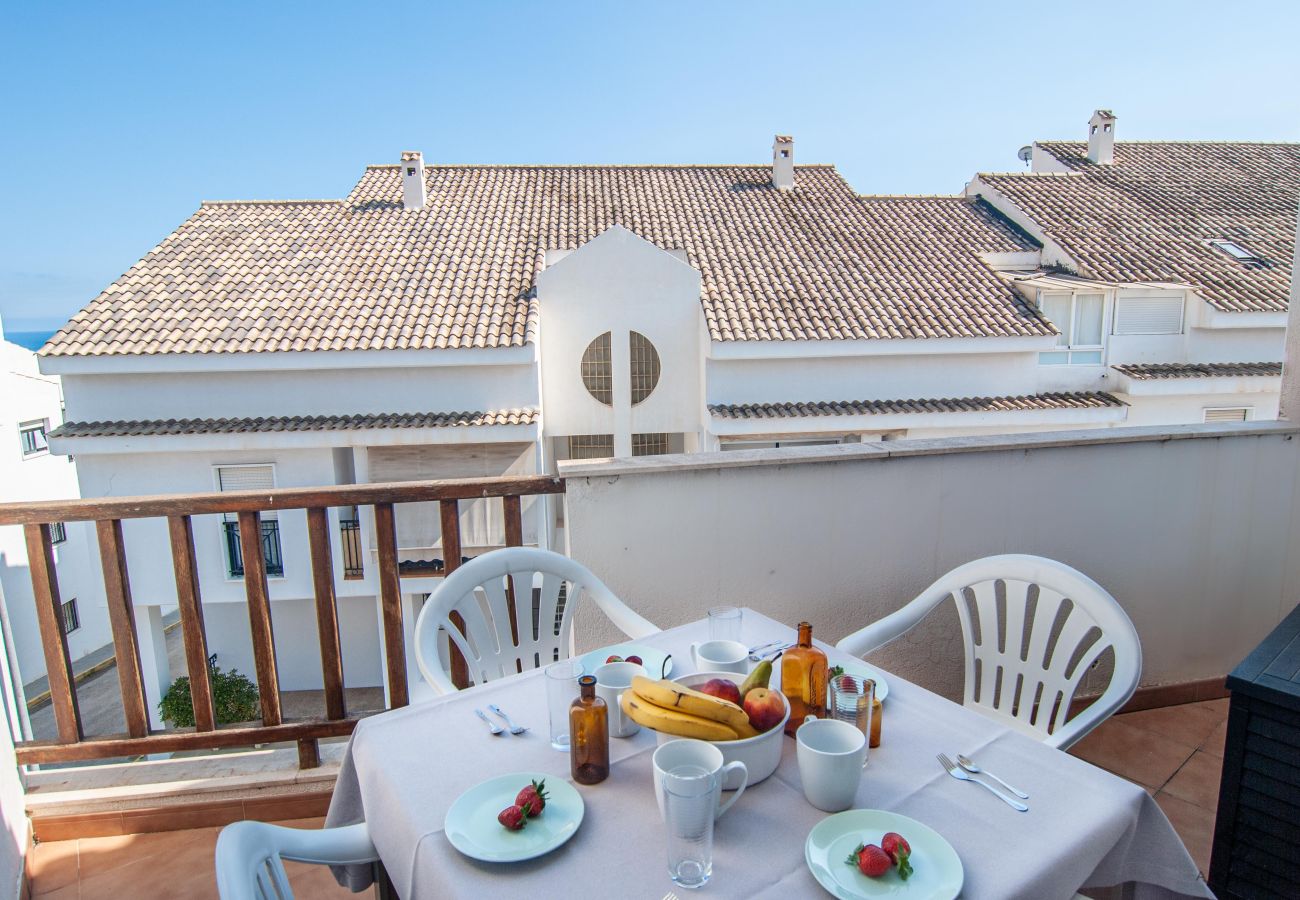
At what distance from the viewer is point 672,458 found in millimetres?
2369

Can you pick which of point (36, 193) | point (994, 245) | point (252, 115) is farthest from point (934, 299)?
point (36, 193)

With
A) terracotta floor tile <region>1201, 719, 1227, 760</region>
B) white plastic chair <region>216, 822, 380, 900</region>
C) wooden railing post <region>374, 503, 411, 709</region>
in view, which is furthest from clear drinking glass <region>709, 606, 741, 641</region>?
terracotta floor tile <region>1201, 719, 1227, 760</region>

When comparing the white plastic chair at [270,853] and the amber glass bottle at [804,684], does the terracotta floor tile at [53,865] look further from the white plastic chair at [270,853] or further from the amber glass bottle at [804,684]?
the amber glass bottle at [804,684]

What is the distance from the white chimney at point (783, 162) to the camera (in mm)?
17828

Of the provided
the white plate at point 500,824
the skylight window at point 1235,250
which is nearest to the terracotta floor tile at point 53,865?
the white plate at point 500,824

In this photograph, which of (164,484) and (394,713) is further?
(164,484)

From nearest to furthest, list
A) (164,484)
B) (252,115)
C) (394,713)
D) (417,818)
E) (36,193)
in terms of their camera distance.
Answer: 1. (417,818)
2. (394,713)
3. (164,484)
4. (252,115)
5. (36,193)

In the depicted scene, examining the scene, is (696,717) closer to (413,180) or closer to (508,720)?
(508,720)

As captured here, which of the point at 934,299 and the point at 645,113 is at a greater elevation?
the point at 645,113

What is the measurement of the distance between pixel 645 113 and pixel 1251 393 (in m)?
14.7

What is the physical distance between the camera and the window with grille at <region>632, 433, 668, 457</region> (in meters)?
14.4

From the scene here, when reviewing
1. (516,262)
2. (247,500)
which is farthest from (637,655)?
(516,262)

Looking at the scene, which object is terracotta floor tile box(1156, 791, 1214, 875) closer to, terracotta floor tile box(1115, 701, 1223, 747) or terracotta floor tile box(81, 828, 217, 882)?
terracotta floor tile box(1115, 701, 1223, 747)

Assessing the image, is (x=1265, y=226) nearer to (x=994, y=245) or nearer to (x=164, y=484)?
(x=994, y=245)
